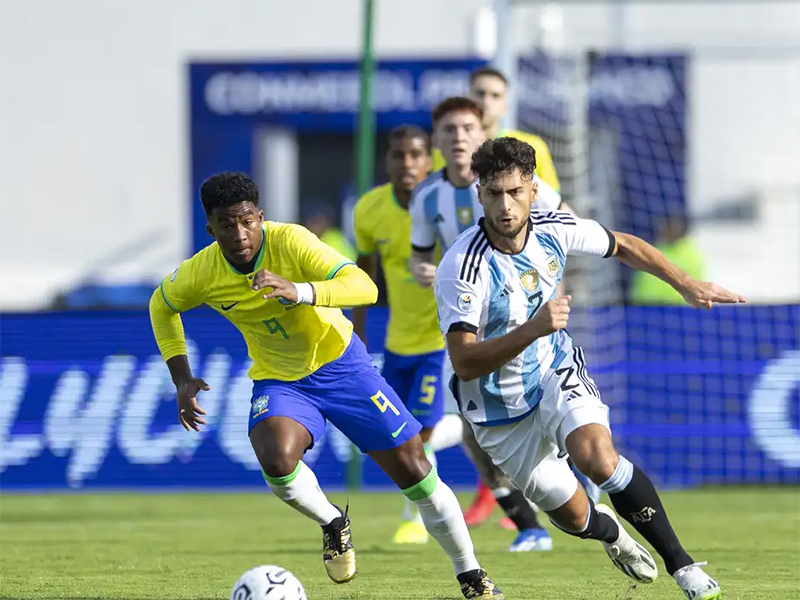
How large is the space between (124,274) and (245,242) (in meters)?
16.4

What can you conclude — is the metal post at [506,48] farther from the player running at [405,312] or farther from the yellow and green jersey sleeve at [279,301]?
the yellow and green jersey sleeve at [279,301]

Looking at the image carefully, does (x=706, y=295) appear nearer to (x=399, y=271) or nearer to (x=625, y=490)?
(x=625, y=490)

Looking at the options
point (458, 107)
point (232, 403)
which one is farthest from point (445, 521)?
point (232, 403)

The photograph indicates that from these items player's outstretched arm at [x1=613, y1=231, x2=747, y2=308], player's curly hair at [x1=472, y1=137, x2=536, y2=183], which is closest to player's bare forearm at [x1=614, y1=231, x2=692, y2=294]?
player's outstretched arm at [x1=613, y1=231, x2=747, y2=308]

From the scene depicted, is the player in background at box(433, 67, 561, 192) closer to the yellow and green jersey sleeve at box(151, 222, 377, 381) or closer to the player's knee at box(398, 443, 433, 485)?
the yellow and green jersey sleeve at box(151, 222, 377, 381)

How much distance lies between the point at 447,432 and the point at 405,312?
1194 mm

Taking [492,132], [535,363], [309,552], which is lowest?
[309,552]

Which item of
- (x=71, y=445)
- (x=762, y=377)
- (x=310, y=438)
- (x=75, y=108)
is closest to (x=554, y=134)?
(x=762, y=377)

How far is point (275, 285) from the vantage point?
6.05 m

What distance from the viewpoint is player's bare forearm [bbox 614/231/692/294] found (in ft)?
21.9

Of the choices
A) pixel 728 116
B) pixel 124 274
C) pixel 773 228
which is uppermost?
pixel 728 116

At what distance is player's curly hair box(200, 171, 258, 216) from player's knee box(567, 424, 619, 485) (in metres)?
1.76

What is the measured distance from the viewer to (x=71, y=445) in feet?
44.7

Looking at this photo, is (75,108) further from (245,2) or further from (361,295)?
(361,295)
